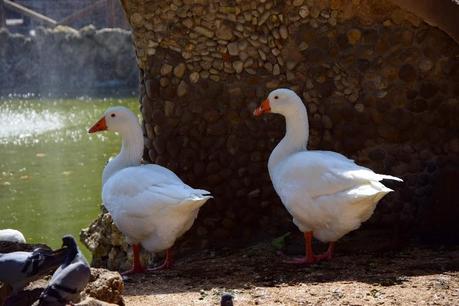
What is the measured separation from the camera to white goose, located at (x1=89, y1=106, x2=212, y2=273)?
6.18 m

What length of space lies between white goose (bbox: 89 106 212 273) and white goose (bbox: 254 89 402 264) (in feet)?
1.93

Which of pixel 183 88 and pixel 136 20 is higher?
pixel 136 20

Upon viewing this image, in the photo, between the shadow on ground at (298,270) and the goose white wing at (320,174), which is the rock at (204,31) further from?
the shadow on ground at (298,270)

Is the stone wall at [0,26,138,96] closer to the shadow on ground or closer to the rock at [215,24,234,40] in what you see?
the rock at [215,24,234,40]

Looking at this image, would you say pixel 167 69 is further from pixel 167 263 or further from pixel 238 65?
pixel 167 263

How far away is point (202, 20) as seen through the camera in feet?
23.7

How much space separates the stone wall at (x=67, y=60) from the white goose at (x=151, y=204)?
1248 centimetres

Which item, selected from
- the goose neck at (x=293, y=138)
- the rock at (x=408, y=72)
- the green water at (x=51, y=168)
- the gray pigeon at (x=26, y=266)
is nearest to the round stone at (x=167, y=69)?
the goose neck at (x=293, y=138)

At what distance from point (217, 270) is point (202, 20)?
1995 mm

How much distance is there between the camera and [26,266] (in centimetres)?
475

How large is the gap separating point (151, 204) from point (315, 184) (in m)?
1.08

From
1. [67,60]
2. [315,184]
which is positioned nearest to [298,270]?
[315,184]

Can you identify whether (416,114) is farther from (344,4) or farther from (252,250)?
(252,250)

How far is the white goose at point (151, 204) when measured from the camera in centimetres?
618
